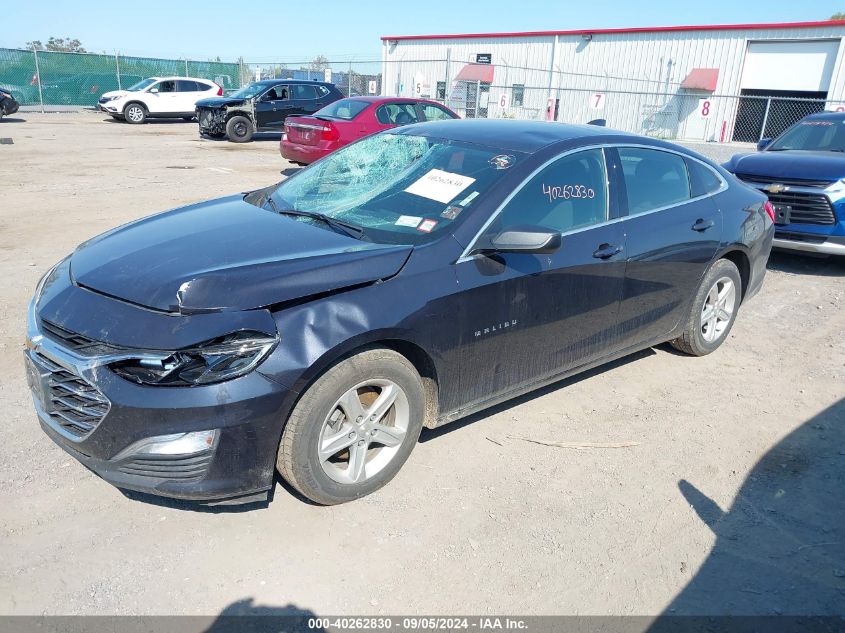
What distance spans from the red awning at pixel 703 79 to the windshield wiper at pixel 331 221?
29305mm

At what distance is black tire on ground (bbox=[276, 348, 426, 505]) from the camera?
9.52 ft

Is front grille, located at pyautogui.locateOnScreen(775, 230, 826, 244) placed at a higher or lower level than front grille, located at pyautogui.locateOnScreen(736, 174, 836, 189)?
lower

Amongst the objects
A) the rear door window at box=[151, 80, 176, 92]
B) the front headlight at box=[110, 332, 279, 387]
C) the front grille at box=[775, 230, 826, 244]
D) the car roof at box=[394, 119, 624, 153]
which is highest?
the car roof at box=[394, 119, 624, 153]

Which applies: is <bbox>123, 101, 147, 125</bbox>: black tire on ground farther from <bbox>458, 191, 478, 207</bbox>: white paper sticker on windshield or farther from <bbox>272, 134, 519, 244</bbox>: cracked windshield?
<bbox>458, 191, 478, 207</bbox>: white paper sticker on windshield

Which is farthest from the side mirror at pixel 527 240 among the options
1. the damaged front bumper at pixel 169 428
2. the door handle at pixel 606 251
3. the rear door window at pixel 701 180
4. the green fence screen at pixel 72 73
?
the green fence screen at pixel 72 73

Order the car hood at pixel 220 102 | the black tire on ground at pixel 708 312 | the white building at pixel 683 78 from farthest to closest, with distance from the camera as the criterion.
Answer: the white building at pixel 683 78 → the car hood at pixel 220 102 → the black tire on ground at pixel 708 312

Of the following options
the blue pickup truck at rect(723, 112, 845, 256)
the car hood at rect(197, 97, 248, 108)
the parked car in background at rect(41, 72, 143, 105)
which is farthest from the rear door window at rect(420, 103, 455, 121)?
the parked car in background at rect(41, 72, 143, 105)

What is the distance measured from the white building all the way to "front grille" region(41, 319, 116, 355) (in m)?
21.3

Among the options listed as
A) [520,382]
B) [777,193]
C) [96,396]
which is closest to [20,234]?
[96,396]

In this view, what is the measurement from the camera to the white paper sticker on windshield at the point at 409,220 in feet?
11.6

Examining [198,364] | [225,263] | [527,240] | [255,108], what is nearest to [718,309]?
[527,240]

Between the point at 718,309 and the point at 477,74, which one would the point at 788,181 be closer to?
the point at 718,309

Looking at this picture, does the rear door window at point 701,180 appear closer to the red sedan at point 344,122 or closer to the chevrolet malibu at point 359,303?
the chevrolet malibu at point 359,303

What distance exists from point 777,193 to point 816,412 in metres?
3.99
